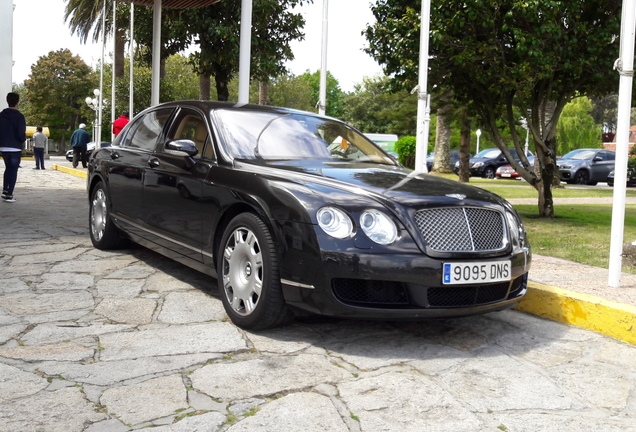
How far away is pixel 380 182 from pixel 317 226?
702 mm

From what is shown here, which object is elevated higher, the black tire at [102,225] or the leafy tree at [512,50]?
the leafy tree at [512,50]

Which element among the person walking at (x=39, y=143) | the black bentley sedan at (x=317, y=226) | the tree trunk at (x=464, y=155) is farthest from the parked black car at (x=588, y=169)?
the black bentley sedan at (x=317, y=226)

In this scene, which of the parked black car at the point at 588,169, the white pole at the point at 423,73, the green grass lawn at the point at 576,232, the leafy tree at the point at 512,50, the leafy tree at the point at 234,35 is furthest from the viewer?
the parked black car at the point at 588,169

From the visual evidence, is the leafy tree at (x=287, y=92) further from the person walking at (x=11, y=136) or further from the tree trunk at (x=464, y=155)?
the person walking at (x=11, y=136)

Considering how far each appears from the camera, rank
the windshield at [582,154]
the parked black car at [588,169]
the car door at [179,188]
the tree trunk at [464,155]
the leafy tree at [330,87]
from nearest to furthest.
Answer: the car door at [179,188]
the tree trunk at [464,155]
the parked black car at [588,169]
the windshield at [582,154]
the leafy tree at [330,87]

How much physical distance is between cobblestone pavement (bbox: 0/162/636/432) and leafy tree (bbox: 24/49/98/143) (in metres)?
56.9

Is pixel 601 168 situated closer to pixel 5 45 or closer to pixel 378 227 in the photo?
pixel 5 45

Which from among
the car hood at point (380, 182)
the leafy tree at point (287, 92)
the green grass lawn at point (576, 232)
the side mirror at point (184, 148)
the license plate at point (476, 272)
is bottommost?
the green grass lawn at point (576, 232)

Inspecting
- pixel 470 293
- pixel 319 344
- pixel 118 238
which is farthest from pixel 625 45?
pixel 118 238

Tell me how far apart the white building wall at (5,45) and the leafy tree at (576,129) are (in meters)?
47.4

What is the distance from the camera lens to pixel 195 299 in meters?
5.09

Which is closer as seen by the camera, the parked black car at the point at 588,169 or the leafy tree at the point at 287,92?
the parked black car at the point at 588,169

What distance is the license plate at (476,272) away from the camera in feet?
12.9

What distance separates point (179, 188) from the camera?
5.18 metres
